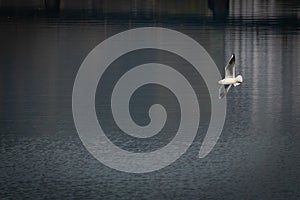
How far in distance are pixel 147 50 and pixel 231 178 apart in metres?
28.7

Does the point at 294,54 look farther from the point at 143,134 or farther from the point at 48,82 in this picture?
the point at 143,134

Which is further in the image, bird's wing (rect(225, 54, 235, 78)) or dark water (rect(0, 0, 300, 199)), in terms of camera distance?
bird's wing (rect(225, 54, 235, 78))

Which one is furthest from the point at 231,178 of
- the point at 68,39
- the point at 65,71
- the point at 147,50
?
the point at 68,39

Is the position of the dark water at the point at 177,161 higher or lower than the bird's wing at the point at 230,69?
lower

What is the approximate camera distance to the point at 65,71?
40.9 metres

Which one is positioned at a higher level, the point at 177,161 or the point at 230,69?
the point at 230,69

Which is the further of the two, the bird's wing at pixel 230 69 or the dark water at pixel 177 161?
the bird's wing at pixel 230 69

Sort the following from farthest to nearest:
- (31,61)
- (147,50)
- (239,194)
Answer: (147,50), (31,61), (239,194)

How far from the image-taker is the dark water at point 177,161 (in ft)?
67.8

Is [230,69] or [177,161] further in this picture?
[230,69]

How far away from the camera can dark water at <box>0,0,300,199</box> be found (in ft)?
67.8

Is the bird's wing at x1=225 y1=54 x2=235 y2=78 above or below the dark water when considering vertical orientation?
above

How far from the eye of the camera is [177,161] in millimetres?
23391

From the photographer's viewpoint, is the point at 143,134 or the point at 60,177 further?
the point at 143,134
